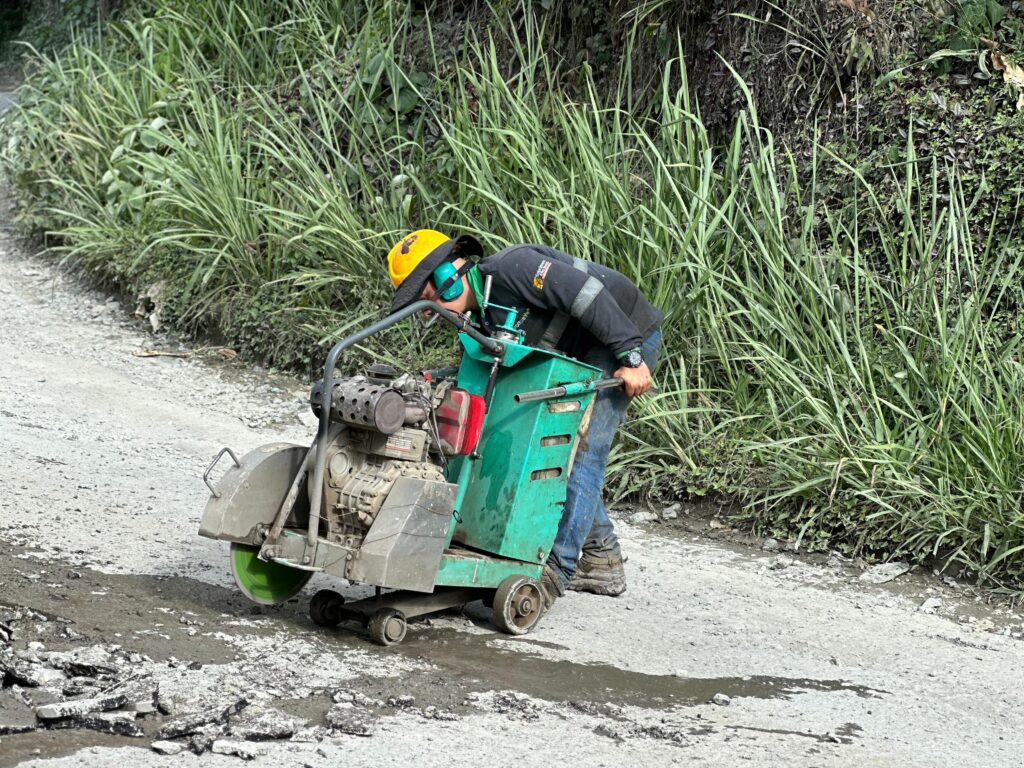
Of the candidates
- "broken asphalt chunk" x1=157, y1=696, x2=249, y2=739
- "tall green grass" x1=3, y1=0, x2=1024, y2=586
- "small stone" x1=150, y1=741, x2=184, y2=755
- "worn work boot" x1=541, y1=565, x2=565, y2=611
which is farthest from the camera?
"tall green grass" x1=3, y1=0, x2=1024, y2=586

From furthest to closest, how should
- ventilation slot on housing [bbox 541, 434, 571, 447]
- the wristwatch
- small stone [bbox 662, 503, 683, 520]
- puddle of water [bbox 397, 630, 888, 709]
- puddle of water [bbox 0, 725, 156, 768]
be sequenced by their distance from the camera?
small stone [bbox 662, 503, 683, 520]
the wristwatch
ventilation slot on housing [bbox 541, 434, 571, 447]
puddle of water [bbox 397, 630, 888, 709]
puddle of water [bbox 0, 725, 156, 768]

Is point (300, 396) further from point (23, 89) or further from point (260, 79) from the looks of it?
point (23, 89)

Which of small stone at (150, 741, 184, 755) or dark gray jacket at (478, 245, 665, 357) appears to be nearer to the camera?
small stone at (150, 741, 184, 755)

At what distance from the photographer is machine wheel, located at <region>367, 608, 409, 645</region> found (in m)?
4.24

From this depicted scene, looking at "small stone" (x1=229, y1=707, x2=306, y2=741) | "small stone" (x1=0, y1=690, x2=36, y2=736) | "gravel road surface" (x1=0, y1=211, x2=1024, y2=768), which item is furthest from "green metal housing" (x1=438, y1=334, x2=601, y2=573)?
"small stone" (x1=0, y1=690, x2=36, y2=736)

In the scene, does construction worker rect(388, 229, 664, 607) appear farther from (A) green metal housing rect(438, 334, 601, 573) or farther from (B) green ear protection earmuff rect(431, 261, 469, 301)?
(A) green metal housing rect(438, 334, 601, 573)

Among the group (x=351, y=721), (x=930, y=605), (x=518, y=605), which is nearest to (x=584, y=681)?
(x=518, y=605)

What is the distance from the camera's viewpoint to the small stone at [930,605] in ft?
16.7

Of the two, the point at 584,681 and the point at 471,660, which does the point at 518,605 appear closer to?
the point at 471,660

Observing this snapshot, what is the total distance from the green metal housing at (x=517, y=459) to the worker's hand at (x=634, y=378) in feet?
0.34

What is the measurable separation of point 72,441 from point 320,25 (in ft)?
13.7

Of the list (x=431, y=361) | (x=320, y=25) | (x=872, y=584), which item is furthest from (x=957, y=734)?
(x=320, y=25)

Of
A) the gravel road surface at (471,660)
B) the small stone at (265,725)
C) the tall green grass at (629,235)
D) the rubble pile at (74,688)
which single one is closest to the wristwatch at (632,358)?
the gravel road surface at (471,660)

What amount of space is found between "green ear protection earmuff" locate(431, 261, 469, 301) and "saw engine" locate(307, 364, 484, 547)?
0.30 metres
